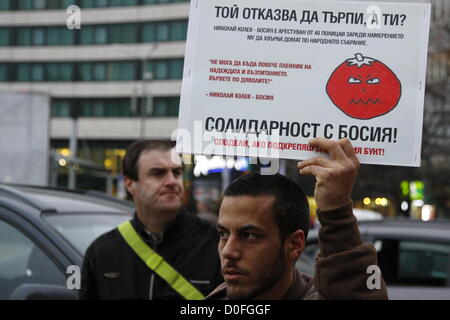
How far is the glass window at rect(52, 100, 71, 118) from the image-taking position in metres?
50.5

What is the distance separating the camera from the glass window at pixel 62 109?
166ft

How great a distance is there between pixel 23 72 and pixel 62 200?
133ft

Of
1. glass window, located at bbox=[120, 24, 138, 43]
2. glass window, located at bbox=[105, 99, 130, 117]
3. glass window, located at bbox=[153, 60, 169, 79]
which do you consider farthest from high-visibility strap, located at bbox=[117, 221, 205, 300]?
glass window, located at bbox=[105, 99, 130, 117]

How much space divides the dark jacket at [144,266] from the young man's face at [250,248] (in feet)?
4.34

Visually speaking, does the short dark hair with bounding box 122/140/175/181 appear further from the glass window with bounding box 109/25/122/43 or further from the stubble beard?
the glass window with bounding box 109/25/122/43

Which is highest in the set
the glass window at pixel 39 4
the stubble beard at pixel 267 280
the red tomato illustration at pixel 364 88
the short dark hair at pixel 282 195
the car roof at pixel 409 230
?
the glass window at pixel 39 4

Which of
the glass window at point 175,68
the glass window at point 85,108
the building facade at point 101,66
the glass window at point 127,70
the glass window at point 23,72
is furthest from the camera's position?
the glass window at point 85,108

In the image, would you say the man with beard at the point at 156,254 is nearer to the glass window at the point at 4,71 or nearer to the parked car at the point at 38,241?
the parked car at the point at 38,241

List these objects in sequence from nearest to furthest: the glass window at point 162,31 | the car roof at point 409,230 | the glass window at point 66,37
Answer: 1. the car roof at point 409,230
2. the glass window at point 66,37
3. the glass window at point 162,31

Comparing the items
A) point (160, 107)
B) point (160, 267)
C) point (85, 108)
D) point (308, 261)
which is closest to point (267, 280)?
point (160, 267)

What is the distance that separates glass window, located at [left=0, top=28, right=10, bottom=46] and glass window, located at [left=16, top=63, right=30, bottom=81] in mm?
1437

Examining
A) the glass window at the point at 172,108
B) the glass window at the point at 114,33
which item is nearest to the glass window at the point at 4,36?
the glass window at the point at 114,33

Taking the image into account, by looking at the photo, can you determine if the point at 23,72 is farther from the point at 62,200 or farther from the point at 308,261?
the point at 62,200

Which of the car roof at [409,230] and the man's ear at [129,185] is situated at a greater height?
the man's ear at [129,185]
